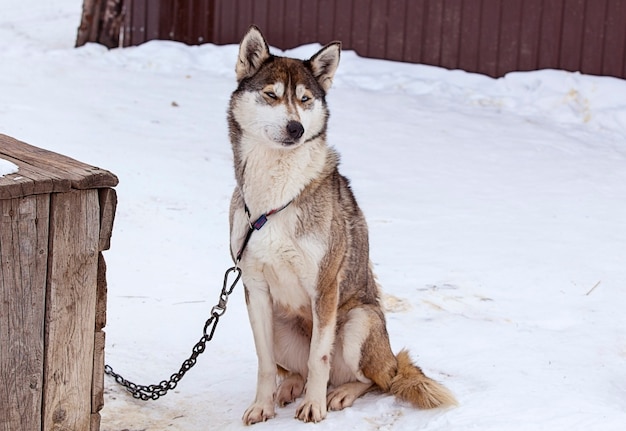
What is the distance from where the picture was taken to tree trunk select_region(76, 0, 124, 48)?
10789 millimetres

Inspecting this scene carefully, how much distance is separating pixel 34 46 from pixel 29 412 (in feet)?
27.8

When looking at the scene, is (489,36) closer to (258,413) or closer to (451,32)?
(451,32)

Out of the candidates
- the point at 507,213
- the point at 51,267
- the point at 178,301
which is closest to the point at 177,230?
the point at 178,301

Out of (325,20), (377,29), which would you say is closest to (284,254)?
(377,29)

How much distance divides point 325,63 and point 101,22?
24.8ft

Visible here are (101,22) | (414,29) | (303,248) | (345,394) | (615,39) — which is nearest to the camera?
(303,248)

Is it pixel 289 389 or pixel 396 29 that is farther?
pixel 396 29

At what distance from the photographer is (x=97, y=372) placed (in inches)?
133

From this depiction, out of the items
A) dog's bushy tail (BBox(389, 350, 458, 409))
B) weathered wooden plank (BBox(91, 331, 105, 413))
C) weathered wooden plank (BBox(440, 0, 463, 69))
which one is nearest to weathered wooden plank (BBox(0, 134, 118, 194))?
weathered wooden plank (BBox(91, 331, 105, 413))

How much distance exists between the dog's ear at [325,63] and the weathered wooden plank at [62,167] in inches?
41.0

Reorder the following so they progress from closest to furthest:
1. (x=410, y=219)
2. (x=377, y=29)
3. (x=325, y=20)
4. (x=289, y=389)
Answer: (x=289, y=389) < (x=410, y=219) < (x=377, y=29) < (x=325, y=20)

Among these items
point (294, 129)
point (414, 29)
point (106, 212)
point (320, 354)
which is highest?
point (414, 29)

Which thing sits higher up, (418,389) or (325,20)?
(325,20)

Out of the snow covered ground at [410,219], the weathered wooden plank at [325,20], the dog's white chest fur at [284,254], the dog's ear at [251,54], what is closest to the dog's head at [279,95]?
the dog's ear at [251,54]
